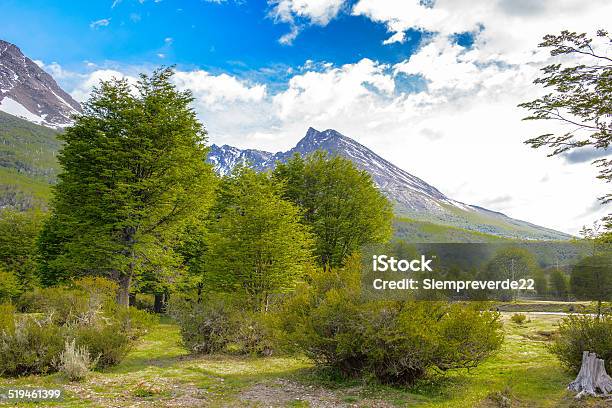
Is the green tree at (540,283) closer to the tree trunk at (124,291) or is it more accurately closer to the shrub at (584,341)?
the shrub at (584,341)

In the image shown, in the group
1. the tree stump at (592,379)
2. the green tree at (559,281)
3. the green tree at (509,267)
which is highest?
the green tree at (509,267)

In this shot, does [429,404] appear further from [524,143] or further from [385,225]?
[385,225]

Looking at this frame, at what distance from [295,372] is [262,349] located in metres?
3.56

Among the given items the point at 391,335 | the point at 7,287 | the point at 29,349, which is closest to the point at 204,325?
the point at 29,349

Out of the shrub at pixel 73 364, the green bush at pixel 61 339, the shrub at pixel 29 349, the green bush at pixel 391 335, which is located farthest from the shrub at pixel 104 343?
the green bush at pixel 391 335

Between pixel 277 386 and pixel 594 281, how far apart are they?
13719mm

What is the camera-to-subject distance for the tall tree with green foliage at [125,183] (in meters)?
23.3

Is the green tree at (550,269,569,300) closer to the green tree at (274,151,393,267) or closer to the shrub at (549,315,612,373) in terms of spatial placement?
the shrub at (549,315,612,373)

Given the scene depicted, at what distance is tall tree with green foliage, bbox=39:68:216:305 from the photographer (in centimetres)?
2334

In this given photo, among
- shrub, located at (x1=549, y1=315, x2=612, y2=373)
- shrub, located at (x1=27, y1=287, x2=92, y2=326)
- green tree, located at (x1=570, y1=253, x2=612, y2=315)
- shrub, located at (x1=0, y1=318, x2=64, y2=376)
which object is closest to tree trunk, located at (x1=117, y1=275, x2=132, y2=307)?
shrub, located at (x1=27, y1=287, x2=92, y2=326)

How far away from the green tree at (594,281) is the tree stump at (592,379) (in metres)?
2.75

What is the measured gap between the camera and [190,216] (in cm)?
2509

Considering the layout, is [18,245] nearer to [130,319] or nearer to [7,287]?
[7,287]

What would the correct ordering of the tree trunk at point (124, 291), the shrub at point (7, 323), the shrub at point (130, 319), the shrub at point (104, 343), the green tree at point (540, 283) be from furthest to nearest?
the tree trunk at point (124, 291), the shrub at point (130, 319), the green tree at point (540, 283), the shrub at point (104, 343), the shrub at point (7, 323)
